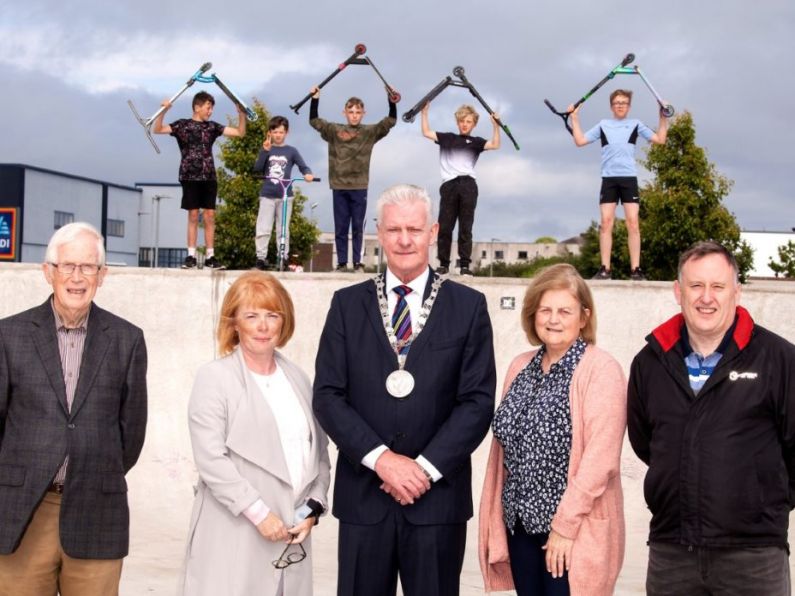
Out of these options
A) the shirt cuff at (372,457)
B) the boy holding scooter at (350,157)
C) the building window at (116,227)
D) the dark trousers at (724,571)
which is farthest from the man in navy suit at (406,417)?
the building window at (116,227)

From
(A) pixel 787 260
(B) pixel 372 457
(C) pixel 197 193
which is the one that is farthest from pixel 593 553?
(A) pixel 787 260

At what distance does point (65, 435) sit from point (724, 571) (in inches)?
90.3

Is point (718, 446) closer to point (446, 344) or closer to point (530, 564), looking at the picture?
point (530, 564)

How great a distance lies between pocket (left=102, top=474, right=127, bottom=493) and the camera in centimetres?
346

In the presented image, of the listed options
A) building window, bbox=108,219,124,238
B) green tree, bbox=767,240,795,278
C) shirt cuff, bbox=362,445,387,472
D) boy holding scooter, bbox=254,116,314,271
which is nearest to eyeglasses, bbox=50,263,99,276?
shirt cuff, bbox=362,445,387,472

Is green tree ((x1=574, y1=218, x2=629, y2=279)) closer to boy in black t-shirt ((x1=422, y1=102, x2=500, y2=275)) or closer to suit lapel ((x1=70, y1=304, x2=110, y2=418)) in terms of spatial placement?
boy in black t-shirt ((x1=422, y1=102, x2=500, y2=275))

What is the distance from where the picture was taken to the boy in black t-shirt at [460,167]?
8.84 meters

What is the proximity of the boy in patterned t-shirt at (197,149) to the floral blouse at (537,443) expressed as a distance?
597 cm

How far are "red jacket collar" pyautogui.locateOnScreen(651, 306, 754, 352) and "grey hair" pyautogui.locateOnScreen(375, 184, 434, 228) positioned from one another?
0.91 metres

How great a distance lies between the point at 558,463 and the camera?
335 centimetres

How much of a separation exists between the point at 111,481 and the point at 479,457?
5.38 m

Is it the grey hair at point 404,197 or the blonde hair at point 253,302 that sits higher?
the grey hair at point 404,197

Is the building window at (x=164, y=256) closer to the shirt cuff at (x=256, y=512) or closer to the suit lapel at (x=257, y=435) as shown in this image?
the suit lapel at (x=257, y=435)

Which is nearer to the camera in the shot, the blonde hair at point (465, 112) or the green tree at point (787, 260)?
the blonde hair at point (465, 112)
